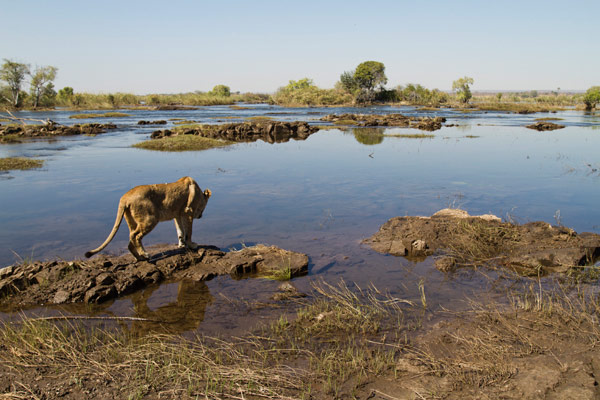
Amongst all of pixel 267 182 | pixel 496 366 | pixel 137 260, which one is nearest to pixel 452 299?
pixel 496 366

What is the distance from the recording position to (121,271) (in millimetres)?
7574

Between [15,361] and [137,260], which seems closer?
[15,361]

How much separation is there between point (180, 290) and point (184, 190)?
82.7 inches

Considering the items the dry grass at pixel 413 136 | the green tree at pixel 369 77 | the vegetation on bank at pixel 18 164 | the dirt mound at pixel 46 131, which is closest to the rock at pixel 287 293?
the vegetation on bank at pixel 18 164

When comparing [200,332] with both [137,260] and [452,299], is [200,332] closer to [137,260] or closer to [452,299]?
[137,260]

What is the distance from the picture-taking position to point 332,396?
414cm

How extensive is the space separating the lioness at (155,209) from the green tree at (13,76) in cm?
7560

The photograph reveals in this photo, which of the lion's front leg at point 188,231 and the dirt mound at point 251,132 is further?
the dirt mound at point 251,132

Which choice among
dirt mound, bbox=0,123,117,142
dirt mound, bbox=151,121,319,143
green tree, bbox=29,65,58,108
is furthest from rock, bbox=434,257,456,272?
green tree, bbox=29,65,58,108

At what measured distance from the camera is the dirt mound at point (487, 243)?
26.8 feet

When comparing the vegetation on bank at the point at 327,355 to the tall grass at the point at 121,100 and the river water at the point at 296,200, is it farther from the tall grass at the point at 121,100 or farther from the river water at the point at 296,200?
the tall grass at the point at 121,100

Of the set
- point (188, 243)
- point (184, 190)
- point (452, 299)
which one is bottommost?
point (452, 299)

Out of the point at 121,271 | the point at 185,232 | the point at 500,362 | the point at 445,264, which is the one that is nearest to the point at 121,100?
the point at 185,232

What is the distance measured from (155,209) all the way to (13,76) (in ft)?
259
